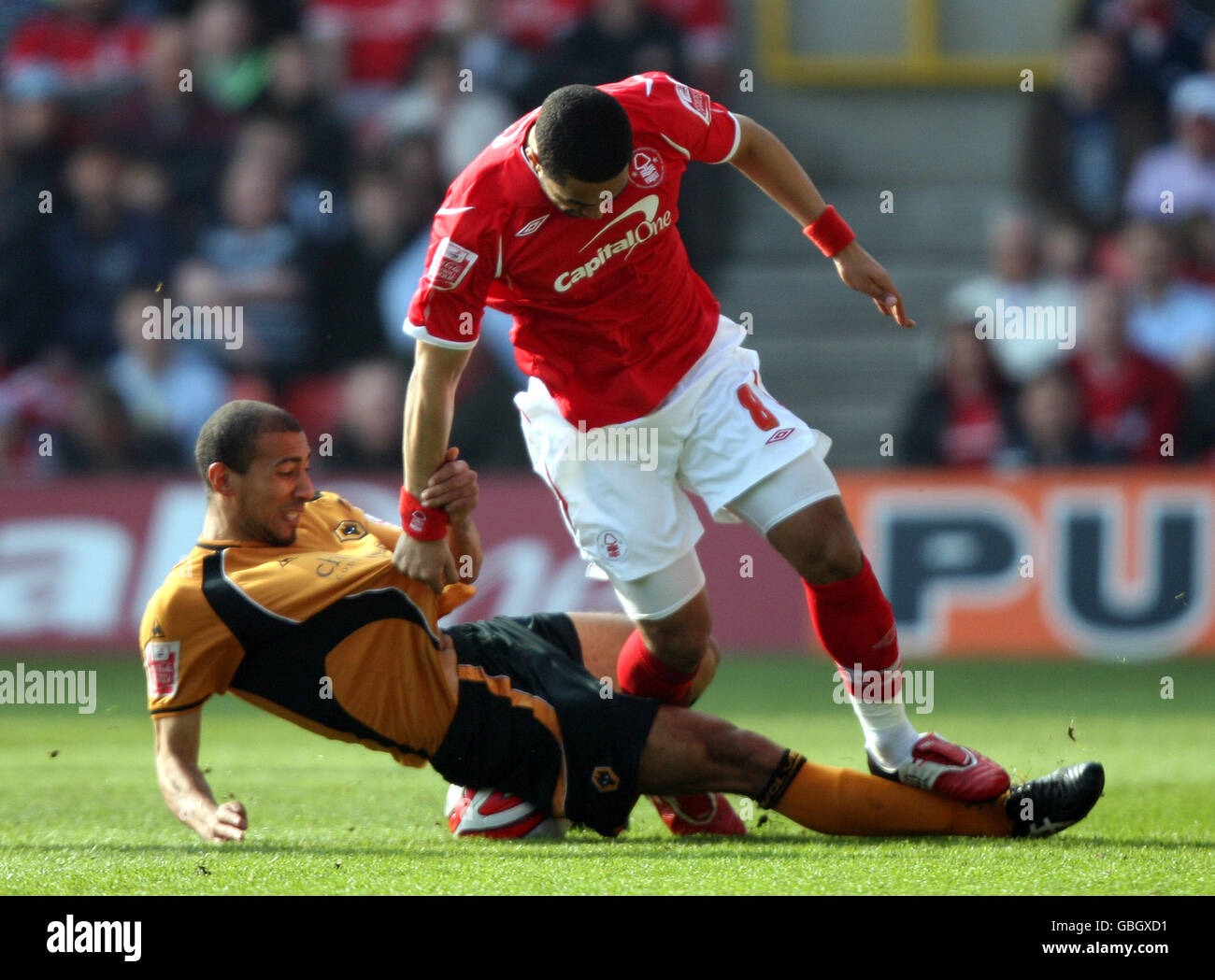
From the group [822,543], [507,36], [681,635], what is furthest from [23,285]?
[822,543]

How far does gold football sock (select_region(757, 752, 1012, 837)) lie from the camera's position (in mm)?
4238

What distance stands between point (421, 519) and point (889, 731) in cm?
131

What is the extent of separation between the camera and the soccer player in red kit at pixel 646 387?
4125 millimetres

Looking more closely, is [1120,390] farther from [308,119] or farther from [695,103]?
[695,103]

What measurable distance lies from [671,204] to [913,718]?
3.07m

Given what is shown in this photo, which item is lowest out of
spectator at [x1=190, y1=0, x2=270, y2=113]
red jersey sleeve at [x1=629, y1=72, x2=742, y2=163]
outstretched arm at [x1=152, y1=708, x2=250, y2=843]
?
outstretched arm at [x1=152, y1=708, x2=250, y2=843]

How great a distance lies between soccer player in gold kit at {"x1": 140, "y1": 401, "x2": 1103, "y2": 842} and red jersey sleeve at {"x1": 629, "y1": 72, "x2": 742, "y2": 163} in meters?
1.08

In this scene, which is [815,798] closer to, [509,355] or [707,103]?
[707,103]

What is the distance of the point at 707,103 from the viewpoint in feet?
15.3

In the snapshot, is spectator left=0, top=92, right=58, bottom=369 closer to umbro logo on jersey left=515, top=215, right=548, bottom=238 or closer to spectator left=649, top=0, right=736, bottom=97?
spectator left=649, top=0, right=736, bottom=97

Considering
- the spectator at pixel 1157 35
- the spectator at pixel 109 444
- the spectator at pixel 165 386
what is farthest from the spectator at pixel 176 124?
Answer: the spectator at pixel 1157 35

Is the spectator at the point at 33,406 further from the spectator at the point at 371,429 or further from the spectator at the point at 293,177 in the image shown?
the spectator at the point at 371,429

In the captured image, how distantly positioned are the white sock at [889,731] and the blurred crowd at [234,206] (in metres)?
5.57
